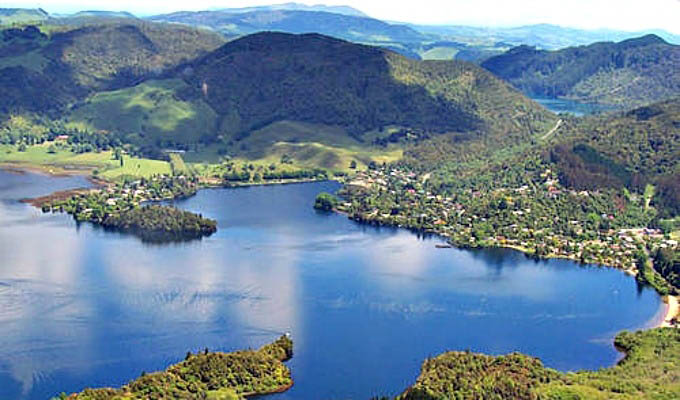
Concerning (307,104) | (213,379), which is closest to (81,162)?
(307,104)

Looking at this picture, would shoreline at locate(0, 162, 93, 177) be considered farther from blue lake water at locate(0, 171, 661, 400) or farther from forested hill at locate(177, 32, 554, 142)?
forested hill at locate(177, 32, 554, 142)

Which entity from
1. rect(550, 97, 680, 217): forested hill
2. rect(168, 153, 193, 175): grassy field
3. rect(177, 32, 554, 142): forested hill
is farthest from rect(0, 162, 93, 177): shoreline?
rect(550, 97, 680, 217): forested hill

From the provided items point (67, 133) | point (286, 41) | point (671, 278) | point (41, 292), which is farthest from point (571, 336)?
point (286, 41)

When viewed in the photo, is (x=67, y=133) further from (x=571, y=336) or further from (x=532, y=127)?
(x=571, y=336)

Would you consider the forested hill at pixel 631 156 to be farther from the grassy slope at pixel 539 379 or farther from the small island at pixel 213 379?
the small island at pixel 213 379

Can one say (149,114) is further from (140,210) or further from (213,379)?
(213,379)

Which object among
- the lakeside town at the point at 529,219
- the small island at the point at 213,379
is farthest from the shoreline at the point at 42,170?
the small island at the point at 213,379
